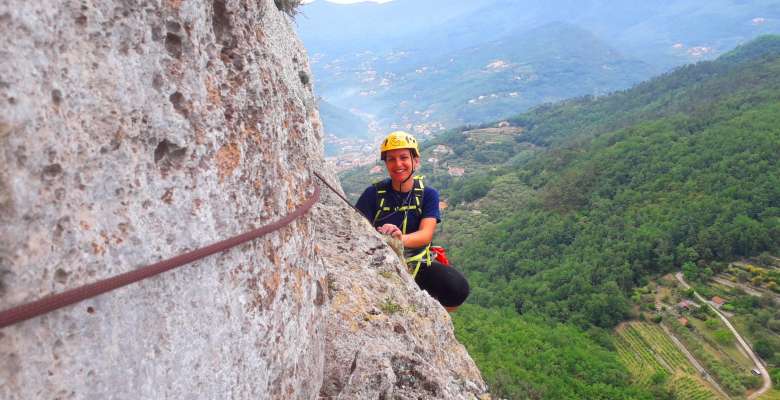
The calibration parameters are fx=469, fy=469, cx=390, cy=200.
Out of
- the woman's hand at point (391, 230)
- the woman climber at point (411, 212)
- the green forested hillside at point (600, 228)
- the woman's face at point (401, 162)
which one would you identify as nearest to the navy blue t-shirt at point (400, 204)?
the woman climber at point (411, 212)

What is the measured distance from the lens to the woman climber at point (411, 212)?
523 centimetres

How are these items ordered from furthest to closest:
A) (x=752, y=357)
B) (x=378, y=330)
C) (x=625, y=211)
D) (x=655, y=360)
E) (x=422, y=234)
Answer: (x=625, y=211), (x=655, y=360), (x=752, y=357), (x=422, y=234), (x=378, y=330)

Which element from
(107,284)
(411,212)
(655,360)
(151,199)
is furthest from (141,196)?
(655,360)

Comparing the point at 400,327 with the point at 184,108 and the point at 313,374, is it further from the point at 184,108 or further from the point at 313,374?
the point at 184,108

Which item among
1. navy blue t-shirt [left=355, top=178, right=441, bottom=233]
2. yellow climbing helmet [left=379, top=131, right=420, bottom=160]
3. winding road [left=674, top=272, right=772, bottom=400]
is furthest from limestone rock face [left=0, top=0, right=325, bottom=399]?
winding road [left=674, top=272, right=772, bottom=400]

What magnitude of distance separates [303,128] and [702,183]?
81548mm

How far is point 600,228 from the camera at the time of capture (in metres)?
70.4

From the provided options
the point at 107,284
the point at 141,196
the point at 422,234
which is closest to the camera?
the point at 107,284

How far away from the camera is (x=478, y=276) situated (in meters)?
67.1

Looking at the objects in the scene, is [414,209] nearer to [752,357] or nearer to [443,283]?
[443,283]

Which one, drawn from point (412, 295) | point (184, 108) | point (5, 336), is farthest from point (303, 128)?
point (412, 295)

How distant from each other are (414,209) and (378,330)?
63.9 inches

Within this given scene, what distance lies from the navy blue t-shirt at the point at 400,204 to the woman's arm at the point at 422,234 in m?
0.08

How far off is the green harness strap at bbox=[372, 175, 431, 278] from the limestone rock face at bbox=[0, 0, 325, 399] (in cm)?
278
